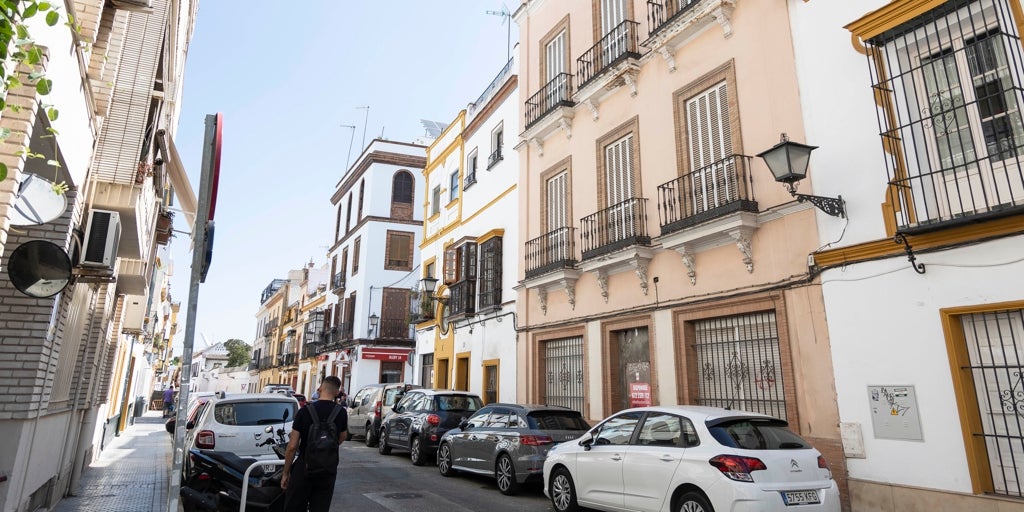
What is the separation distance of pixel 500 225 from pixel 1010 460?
13.8 m

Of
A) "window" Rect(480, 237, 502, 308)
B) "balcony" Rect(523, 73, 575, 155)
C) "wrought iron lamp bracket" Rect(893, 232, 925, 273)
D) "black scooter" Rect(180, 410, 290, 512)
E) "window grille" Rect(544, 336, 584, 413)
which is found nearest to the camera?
"black scooter" Rect(180, 410, 290, 512)

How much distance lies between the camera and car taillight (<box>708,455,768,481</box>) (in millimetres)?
6258

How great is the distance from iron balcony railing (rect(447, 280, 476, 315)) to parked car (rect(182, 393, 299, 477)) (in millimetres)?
9890

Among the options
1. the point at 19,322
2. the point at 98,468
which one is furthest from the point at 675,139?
the point at 98,468

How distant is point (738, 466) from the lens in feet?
20.7

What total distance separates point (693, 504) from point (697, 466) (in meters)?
0.44

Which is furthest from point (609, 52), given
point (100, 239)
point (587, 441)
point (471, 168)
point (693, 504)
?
point (100, 239)

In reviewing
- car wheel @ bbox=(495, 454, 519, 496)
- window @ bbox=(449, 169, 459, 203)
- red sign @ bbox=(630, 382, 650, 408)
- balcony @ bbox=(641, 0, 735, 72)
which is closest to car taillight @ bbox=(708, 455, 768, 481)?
car wheel @ bbox=(495, 454, 519, 496)

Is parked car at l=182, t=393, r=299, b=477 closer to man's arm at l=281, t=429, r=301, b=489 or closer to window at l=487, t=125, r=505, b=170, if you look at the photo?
man's arm at l=281, t=429, r=301, b=489

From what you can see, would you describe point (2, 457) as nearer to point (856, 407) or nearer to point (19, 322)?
point (19, 322)

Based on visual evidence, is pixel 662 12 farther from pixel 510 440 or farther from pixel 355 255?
pixel 355 255

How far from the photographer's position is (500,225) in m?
18.8

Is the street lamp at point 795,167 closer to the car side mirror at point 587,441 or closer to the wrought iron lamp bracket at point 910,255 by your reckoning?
the wrought iron lamp bracket at point 910,255

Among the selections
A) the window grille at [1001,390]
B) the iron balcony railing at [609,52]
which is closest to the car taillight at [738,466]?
the window grille at [1001,390]
